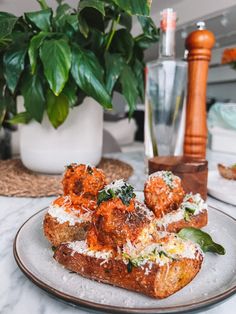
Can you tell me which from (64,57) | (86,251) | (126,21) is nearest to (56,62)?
(64,57)

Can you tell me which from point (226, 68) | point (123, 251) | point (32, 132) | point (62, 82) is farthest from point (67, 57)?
point (226, 68)

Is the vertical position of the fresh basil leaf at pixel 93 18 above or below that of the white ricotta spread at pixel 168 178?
above

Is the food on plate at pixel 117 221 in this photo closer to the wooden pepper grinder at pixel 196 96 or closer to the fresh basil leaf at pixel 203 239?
the fresh basil leaf at pixel 203 239

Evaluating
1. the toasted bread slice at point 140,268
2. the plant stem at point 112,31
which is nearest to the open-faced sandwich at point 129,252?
the toasted bread slice at point 140,268

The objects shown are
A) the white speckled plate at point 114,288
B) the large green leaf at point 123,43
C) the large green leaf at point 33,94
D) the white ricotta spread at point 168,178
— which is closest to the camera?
the white speckled plate at point 114,288

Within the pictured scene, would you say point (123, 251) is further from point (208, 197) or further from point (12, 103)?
point (12, 103)

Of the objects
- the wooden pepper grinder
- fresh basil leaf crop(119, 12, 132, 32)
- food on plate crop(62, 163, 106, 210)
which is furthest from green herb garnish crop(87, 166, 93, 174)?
fresh basil leaf crop(119, 12, 132, 32)

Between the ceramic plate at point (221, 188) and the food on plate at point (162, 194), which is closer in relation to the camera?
the food on plate at point (162, 194)
